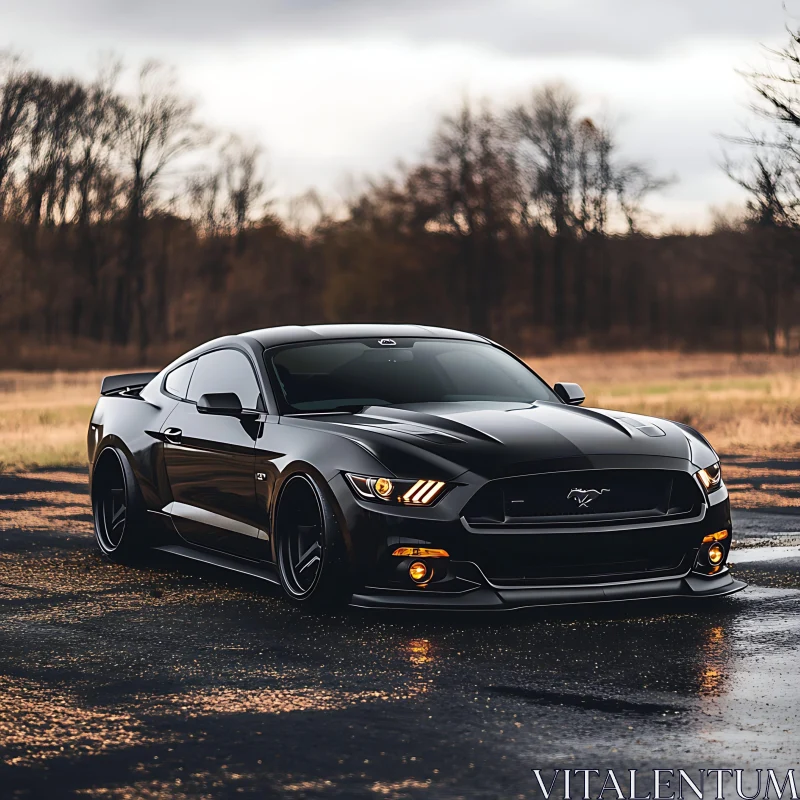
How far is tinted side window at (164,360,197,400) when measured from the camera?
31.2ft

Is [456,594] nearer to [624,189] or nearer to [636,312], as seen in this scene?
[624,189]

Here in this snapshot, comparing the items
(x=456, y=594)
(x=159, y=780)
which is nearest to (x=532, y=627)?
(x=456, y=594)

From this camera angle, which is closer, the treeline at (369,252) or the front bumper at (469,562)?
the front bumper at (469,562)

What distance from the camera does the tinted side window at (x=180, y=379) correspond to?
9.52m

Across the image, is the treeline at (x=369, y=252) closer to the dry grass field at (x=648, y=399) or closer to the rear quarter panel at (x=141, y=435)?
the dry grass field at (x=648, y=399)

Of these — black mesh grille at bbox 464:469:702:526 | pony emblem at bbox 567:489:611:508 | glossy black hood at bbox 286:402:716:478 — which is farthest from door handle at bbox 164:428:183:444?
pony emblem at bbox 567:489:611:508

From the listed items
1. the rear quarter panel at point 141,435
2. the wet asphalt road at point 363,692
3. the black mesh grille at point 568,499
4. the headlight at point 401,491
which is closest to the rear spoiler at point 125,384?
the rear quarter panel at point 141,435

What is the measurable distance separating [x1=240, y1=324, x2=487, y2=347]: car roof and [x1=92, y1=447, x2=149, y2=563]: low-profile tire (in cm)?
130

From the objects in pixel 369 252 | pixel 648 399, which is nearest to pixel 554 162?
pixel 369 252

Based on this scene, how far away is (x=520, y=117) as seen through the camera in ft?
226

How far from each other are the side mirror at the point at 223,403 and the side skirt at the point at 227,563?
84 cm

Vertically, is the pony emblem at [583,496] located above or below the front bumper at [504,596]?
above

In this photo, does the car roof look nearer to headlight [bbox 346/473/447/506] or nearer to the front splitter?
headlight [bbox 346/473/447/506]

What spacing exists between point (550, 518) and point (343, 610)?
1.30 m
